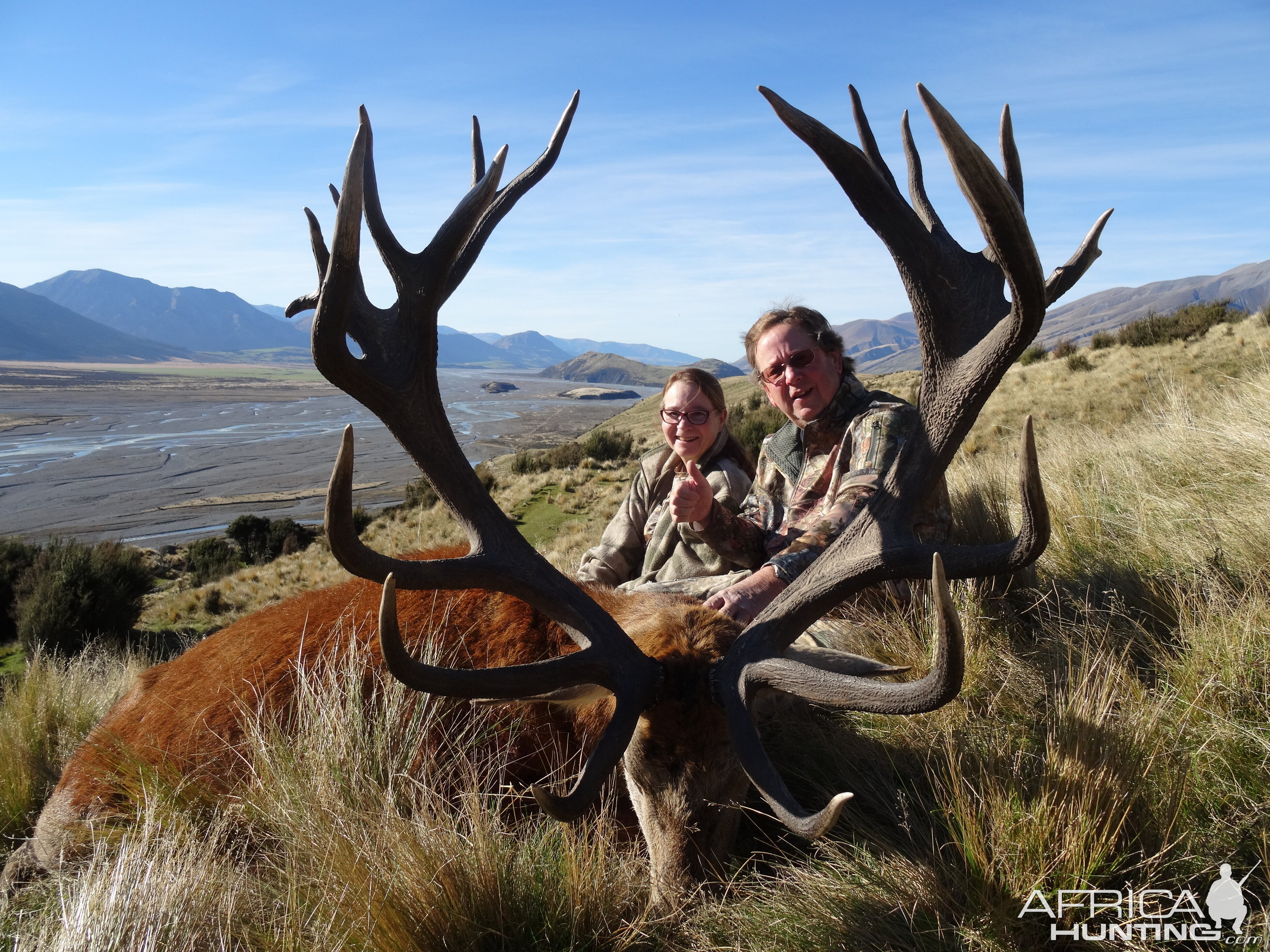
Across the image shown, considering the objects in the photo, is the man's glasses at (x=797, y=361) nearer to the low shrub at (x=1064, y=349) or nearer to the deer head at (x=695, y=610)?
the deer head at (x=695, y=610)

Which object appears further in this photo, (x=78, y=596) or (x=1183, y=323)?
→ (x=1183, y=323)

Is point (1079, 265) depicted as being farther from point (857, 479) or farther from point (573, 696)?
point (573, 696)

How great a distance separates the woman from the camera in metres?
4.43

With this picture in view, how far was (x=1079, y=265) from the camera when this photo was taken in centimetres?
276

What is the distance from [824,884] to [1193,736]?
4.60ft

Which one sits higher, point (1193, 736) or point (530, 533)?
point (1193, 736)

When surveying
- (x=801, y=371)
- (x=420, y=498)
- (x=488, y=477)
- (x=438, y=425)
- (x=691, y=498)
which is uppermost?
(x=801, y=371)

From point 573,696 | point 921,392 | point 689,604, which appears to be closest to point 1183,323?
point 921,392

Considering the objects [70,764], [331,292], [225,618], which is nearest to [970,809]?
[331,292]

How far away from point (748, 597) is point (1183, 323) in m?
23.2

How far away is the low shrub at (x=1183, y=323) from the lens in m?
20.0

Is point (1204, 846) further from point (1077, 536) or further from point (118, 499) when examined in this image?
point (118, 499)

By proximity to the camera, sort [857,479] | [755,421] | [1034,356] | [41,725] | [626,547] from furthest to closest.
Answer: [1034,356]
[755,421]
[41,725]
[626,547]
[857,479]

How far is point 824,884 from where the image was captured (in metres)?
2.42
